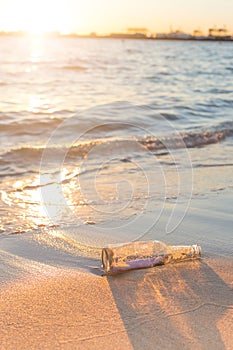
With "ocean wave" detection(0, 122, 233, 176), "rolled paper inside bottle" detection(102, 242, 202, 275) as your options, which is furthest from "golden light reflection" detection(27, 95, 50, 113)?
"rolled paper inside bottle" detection(102, 242, 202, 275)

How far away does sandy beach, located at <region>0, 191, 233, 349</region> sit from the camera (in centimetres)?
179

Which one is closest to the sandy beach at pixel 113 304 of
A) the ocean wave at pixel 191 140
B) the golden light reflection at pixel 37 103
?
the ocean wave at pixel 191 140

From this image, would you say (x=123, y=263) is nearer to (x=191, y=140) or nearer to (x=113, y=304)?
(x=113, y=304)

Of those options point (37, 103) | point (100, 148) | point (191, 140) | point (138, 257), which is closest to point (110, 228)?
point (138, 257)

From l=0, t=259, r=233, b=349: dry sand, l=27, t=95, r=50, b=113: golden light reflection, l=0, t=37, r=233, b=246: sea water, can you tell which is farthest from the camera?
l=27, t=95, r=50, b=113: golden light reflection

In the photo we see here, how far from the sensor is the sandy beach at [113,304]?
1.79m

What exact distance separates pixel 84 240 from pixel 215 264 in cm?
83

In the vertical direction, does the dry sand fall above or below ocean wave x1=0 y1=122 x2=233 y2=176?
above

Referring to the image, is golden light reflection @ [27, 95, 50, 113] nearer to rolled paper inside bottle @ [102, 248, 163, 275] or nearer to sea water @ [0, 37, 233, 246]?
sea water @ [0, 37, 233, 246]

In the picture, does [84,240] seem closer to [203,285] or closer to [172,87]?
[203,285]

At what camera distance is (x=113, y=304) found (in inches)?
81.0

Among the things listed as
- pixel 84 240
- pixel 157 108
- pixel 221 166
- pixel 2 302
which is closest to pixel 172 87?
pixel 157 108

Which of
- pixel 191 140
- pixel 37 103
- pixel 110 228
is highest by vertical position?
pixel 110 228

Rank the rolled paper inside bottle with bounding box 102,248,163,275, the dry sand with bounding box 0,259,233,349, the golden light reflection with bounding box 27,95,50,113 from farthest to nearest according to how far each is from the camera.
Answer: the golden light reflection with bounding box 27,95,50,113 < the rolled paper inside bottle with bounding box 102,248,163,275 < the dry sand with bounding box 0,259,233,349
